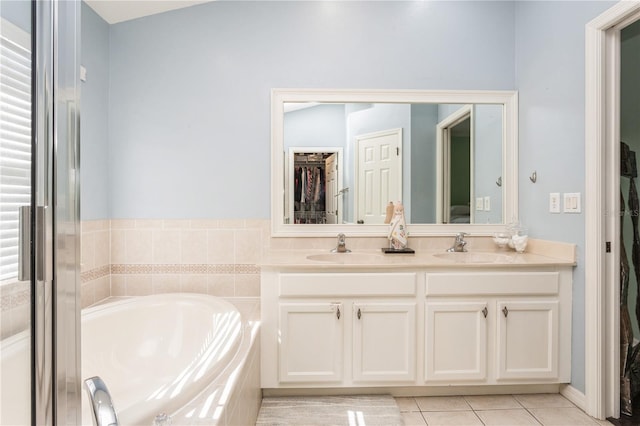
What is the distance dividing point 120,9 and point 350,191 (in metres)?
1.95

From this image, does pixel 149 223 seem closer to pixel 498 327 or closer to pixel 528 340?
pixel 498 327

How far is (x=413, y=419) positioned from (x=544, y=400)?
2.73 feet

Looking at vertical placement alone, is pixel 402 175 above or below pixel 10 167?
above

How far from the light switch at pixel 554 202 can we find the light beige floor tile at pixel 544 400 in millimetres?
1104

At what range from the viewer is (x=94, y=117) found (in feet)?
7.77

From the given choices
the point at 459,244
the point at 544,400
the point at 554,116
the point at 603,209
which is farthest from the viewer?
the point at 459,244

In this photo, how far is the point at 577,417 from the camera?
195cm

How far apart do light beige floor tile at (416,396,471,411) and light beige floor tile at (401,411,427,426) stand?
0.24ft

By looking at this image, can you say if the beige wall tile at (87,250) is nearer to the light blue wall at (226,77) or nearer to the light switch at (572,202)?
the light blue wall at (226,77)

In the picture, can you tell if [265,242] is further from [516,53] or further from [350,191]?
[516,53]

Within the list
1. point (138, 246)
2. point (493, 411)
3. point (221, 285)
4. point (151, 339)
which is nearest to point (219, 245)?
point (221, 285)

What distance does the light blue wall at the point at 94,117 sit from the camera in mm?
2262

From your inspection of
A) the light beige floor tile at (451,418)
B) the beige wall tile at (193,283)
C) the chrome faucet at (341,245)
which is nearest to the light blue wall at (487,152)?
the chrome faucet at (341,245)

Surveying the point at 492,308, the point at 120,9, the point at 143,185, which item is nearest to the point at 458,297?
the point at 492,308
